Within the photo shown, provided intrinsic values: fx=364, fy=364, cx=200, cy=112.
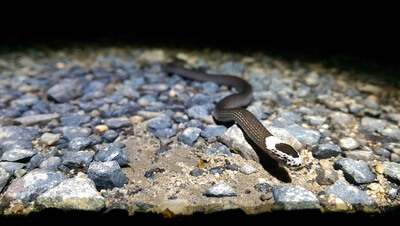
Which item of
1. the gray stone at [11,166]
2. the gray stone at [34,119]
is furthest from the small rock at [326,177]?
the gray stone at [34,119]

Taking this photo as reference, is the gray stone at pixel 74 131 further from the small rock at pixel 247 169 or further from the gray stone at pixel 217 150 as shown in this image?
the small rock at pixel 247 169

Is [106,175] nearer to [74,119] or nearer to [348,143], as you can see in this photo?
[74,119]

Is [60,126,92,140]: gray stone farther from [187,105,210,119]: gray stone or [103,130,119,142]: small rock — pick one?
[187,105,210,119]: gray stone

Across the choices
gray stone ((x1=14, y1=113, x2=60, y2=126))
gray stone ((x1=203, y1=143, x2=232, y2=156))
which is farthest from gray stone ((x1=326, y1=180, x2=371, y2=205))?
gray stone ((x1=14, y1=113, x2=60, y2=126))

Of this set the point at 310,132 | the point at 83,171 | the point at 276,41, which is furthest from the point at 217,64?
the point at 83,171

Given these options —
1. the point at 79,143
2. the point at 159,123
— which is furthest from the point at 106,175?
the point at 159,123
